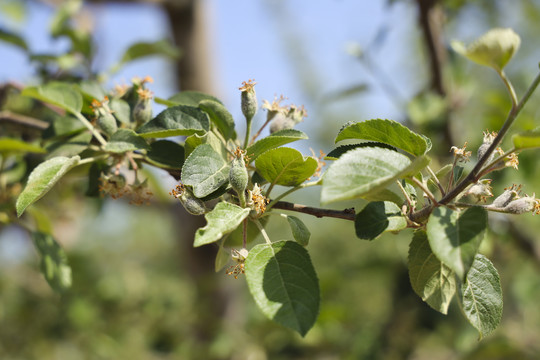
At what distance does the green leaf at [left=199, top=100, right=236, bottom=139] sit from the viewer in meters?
0.99

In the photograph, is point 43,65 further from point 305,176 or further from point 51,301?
point 51,301

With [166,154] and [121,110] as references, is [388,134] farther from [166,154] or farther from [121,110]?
[121,110]

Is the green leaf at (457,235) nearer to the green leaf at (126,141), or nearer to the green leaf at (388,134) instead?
the green leaf at (388,134)

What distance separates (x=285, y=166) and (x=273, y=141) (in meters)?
0.05

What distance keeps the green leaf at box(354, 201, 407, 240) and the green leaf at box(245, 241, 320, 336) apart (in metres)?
0.11

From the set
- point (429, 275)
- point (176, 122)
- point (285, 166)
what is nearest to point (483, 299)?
point (429, 275)

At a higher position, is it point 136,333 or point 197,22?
point 197,22

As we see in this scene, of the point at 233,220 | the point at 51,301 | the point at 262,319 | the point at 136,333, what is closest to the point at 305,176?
the point at 233,220

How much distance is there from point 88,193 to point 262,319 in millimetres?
2371

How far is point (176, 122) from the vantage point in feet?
3.05

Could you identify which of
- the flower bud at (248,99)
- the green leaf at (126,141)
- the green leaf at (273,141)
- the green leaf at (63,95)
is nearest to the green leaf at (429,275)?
the green leaf at (273,141)

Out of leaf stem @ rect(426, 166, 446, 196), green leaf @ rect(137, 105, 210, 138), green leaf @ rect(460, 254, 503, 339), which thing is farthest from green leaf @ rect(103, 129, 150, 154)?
green leaf @ rect(460, 254, 503, 339)

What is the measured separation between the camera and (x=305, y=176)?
89cm

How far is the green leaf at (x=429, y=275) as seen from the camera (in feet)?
2.76
